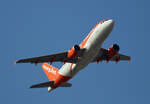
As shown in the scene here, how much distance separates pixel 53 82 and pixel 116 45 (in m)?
12.4

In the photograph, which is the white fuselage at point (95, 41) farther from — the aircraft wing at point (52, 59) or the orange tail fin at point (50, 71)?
the orange tail fin at point (50, 71)

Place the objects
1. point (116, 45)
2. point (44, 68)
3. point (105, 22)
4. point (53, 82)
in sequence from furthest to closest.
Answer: point (44, 68), point (53, 82), point (116, 45), point (105, 22)

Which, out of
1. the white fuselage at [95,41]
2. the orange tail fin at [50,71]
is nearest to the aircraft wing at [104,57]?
the white fuselage at [95,41]

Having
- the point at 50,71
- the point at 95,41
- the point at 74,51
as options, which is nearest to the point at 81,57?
the point at 74,51

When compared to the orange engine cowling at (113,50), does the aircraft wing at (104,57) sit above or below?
below

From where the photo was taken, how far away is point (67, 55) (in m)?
45.8

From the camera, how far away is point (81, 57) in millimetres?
43562

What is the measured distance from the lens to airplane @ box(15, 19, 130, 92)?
1635 inches

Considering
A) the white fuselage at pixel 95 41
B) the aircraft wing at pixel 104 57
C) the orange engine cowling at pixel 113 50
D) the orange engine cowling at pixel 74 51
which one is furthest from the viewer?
the aircraft wing at pixel 104 57

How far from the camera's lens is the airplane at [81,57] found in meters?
41.5

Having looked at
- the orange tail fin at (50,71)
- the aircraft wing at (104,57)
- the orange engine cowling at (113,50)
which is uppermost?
the orange engine cowling at (113,50)

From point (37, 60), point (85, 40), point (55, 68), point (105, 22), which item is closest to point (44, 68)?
point (55, 68)

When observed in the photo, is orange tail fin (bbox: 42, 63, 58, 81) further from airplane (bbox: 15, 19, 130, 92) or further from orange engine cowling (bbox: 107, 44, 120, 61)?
orange engine cowling (bbox: 107, 44, 120, 61)

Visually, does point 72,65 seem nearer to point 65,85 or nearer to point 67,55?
point 67,55
